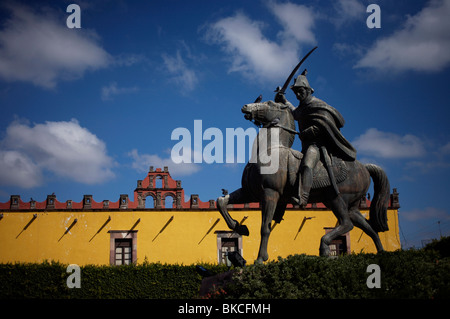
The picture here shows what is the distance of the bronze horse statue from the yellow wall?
61.0ft

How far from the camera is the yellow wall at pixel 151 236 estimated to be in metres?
25.5

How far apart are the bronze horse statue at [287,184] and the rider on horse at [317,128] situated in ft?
0.48

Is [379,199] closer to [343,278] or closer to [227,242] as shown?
[343,278]

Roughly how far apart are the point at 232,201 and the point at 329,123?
1994mm

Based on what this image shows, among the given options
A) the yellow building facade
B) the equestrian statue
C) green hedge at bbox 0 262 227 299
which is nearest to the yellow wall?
the yellow building facade

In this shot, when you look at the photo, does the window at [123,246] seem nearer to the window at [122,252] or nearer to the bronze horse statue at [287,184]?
the window at [122,252]

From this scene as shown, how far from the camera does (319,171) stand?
7.00 m

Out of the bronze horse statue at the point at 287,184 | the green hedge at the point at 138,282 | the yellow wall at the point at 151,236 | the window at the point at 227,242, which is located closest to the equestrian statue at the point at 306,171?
the bronze horse statue at the point at 287,184

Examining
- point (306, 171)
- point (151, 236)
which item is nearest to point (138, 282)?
point (151, 236)

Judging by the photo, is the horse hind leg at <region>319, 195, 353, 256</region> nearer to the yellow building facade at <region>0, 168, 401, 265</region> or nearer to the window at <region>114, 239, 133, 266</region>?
the yellow building facade at <region>0, 168, 401, 265</region>
